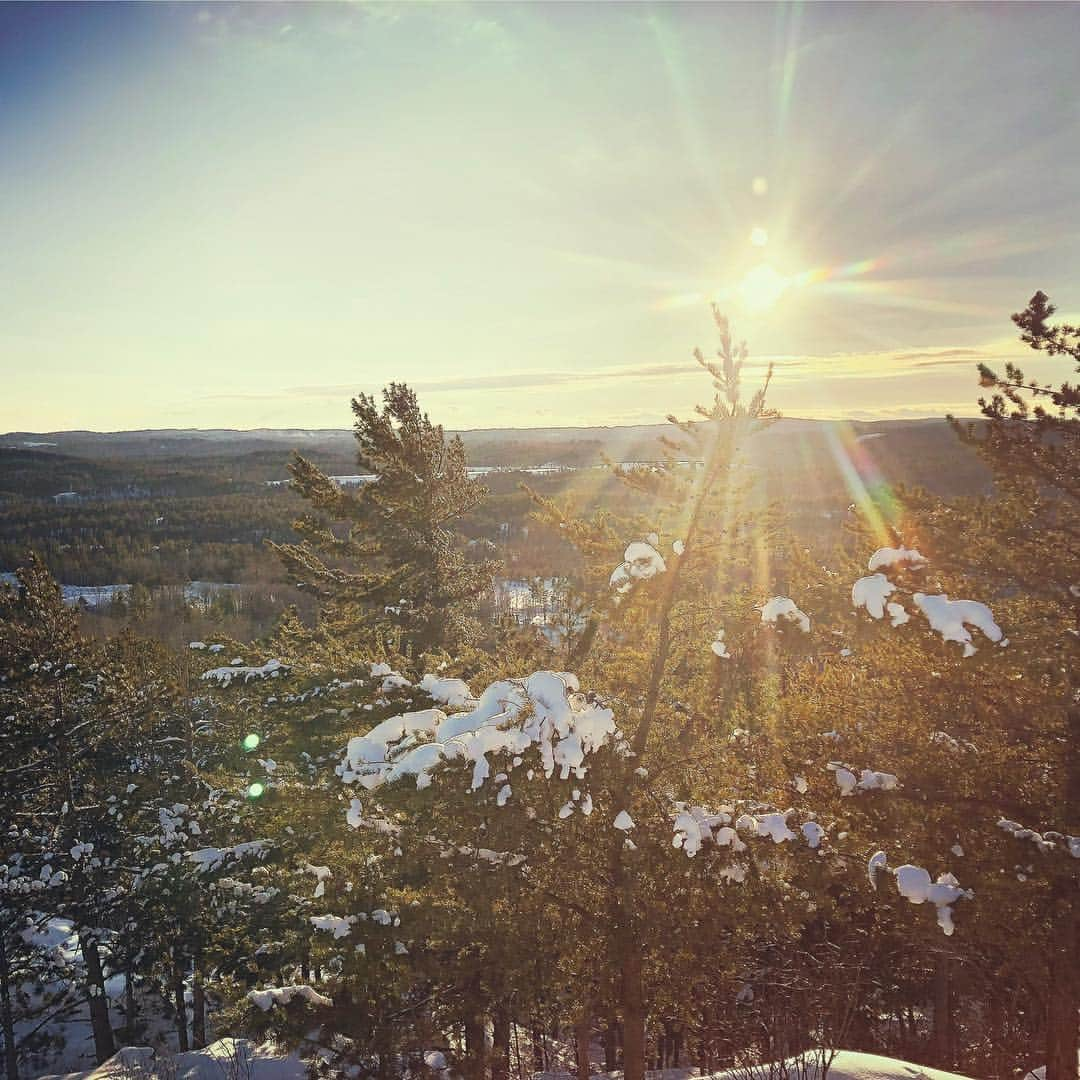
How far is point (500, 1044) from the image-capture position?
1485cm

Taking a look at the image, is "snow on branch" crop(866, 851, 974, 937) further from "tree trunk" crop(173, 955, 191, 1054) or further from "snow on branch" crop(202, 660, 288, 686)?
"tree trunk" crop(173, 955, 191, 1054)

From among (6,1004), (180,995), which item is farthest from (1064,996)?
(180,995)

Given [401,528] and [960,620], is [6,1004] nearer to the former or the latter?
[401,528]

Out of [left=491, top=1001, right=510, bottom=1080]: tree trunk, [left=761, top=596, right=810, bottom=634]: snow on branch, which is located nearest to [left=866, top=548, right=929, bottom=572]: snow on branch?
[left=761, top=596, right=810, bottom=634]: snow on branch

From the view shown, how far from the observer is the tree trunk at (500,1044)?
12.0 metres

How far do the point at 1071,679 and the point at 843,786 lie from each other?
258 cm

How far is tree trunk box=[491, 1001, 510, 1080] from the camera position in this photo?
12009 mm

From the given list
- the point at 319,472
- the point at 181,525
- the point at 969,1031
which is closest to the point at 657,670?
the point at 319,472

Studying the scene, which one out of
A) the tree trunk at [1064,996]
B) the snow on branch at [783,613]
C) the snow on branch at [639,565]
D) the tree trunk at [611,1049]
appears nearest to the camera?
the tree trunk at [1064,996]

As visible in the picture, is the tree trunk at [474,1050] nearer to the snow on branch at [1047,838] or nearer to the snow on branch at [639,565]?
the snow on branch at [639,565]

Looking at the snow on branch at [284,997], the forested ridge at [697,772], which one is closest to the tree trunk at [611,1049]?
the forested ridge at [697,772]

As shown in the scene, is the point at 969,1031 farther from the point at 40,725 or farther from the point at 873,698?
the point at 40,725

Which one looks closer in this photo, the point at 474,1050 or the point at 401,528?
the point at 474,1050

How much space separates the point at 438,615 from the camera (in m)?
17.2
